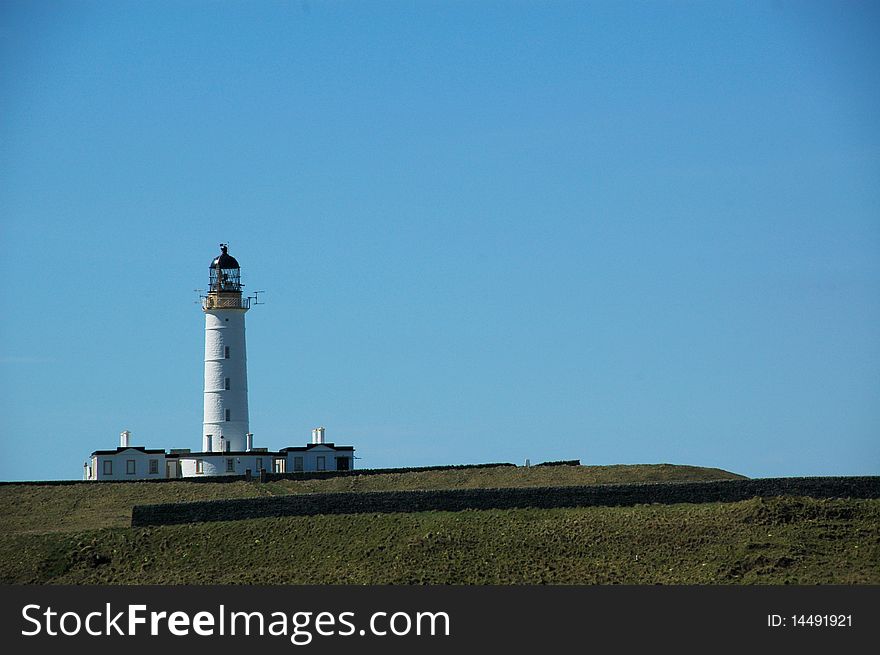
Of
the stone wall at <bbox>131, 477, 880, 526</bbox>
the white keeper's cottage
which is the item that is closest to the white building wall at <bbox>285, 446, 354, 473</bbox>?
the white keeper's cottage

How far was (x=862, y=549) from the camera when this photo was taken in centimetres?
5103

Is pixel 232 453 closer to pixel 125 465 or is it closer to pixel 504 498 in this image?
pixel 125 465

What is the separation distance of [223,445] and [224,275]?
8.59 m

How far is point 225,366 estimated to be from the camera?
269 ft

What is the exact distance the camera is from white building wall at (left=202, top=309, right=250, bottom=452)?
81500 mm

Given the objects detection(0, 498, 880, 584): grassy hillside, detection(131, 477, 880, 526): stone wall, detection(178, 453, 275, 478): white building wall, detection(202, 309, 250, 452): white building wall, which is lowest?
detection(0, 498, 880, 584): grassy hillside

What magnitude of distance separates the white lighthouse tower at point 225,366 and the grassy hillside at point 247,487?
279 inches

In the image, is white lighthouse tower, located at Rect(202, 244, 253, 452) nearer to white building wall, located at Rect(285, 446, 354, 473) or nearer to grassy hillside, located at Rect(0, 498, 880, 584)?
white building wall, located at Rect(285, 446, 354, 473)

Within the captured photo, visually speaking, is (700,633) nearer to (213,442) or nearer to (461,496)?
(461,496)

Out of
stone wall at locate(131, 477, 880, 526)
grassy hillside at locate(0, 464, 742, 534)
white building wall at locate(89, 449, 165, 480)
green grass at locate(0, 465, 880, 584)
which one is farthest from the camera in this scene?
white building wall at locate(89, 449, 165, 480)

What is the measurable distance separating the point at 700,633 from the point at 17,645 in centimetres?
1671

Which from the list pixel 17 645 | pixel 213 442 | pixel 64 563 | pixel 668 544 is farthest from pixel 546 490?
pixel 213 442

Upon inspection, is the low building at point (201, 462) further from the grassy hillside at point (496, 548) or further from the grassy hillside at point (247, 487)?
the grassy hillside at point (496, 548)

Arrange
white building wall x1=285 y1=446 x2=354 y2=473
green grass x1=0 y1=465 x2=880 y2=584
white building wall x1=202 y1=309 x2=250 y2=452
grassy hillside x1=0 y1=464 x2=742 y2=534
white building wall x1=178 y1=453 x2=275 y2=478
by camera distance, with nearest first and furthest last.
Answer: green grass x1=0 y1=465 x2=880 y2=584
grassy hillside x1=0 y1=464 x2=742 y2=534
white building wall x1=178 y1=453 x2=275 y2=478
white building wall x1=202 y1=309 x2=250 y2=452
white building wall x1=285 y1=446 x2=354 y2=473
